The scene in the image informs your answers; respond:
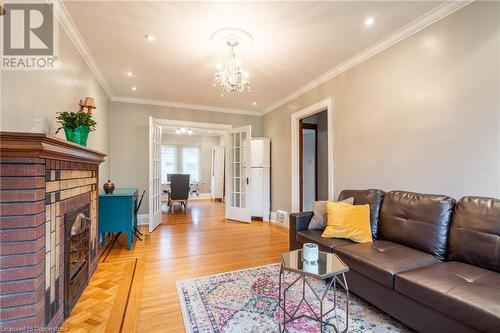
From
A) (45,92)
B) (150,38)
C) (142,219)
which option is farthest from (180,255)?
(150,38)

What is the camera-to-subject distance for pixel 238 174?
5.41m

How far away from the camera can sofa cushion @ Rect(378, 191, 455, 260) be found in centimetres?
194

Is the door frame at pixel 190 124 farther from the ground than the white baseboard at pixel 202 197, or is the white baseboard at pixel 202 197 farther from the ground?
the door frame at pixel 190 124

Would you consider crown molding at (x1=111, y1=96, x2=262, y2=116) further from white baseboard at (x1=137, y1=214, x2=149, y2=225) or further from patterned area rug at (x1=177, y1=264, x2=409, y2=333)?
patterned area rug at (x1=177, y1=264, x2=409, y2=333)

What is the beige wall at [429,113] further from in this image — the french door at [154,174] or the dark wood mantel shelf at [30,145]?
the french door at [154,174]

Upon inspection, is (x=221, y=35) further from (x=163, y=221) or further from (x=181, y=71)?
(x=163, y=221)

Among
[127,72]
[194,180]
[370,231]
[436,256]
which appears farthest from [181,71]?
[194,180]

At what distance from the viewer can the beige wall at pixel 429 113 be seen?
1896 millimetres

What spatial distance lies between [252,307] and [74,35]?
3.25 metres

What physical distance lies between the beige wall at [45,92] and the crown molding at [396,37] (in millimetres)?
3283

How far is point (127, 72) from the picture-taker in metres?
3.52

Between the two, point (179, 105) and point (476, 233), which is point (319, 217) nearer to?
point (476, 233)

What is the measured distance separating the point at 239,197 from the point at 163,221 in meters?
1.79

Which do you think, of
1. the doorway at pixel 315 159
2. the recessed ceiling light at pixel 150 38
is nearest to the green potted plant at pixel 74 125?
the recessed ceiling light at pixel 150 38
